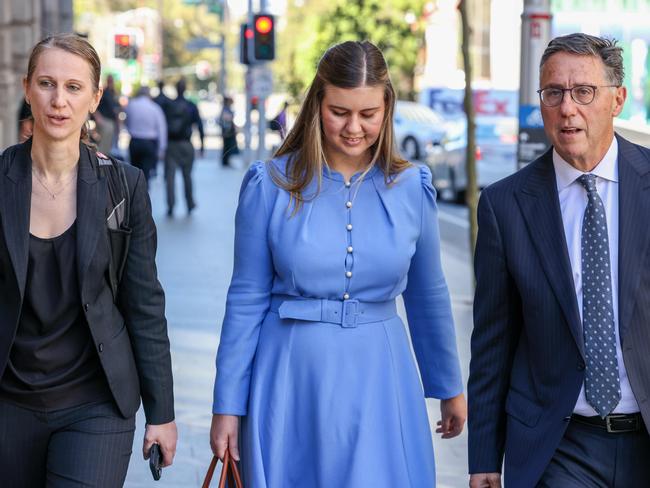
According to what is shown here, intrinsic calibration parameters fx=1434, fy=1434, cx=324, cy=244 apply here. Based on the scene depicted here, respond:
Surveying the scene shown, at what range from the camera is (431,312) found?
14.8 ft

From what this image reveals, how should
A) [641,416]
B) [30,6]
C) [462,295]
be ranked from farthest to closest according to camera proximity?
[30,6]
[462,295]
[641,416]

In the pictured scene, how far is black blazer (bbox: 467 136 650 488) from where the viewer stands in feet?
12.2

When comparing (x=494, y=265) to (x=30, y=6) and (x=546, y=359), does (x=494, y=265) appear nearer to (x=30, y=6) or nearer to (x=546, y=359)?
(x=546, y=359)

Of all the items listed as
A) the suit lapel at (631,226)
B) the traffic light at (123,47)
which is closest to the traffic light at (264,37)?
the traffic light at (123,47)

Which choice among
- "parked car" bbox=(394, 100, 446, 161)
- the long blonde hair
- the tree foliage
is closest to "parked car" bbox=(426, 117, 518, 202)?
"parked car" bbox=(394, 100, 446, 161)

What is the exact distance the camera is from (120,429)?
396cm

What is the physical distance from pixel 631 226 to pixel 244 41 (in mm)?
23105

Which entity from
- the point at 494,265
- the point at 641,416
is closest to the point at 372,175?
the point at 494,265

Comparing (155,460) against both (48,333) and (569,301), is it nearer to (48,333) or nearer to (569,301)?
(48,333)

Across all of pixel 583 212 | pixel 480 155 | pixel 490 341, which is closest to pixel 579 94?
pixel 583 212

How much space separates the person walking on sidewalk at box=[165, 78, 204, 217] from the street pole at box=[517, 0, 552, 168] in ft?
35.8

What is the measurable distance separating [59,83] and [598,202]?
1497mm

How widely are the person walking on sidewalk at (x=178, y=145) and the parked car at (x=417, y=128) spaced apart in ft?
42.8

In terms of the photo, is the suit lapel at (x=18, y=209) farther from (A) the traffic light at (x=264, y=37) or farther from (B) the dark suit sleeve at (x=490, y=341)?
(A) the traffic light at (x=264, y=37)
